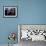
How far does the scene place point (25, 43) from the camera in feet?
14.1

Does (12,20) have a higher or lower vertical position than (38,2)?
lower

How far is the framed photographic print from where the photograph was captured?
4578 mm

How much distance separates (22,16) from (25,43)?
0.91m

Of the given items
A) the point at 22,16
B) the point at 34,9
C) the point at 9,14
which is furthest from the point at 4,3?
the point at 34,9

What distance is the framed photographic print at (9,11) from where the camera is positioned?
4578 millimetres

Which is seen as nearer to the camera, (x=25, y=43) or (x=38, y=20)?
→ (x=25, y=43)

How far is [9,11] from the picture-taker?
15.1ft

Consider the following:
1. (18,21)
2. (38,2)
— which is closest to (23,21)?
(18,21)

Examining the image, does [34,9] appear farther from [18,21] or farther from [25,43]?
[25,43]

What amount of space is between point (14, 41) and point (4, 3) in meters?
1.30

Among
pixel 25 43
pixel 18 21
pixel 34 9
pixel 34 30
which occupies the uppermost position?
pixel 34 9

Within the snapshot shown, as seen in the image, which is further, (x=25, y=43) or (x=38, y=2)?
(x=38, y=2)

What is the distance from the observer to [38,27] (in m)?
4.51

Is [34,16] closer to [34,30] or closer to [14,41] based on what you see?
[34,30]
